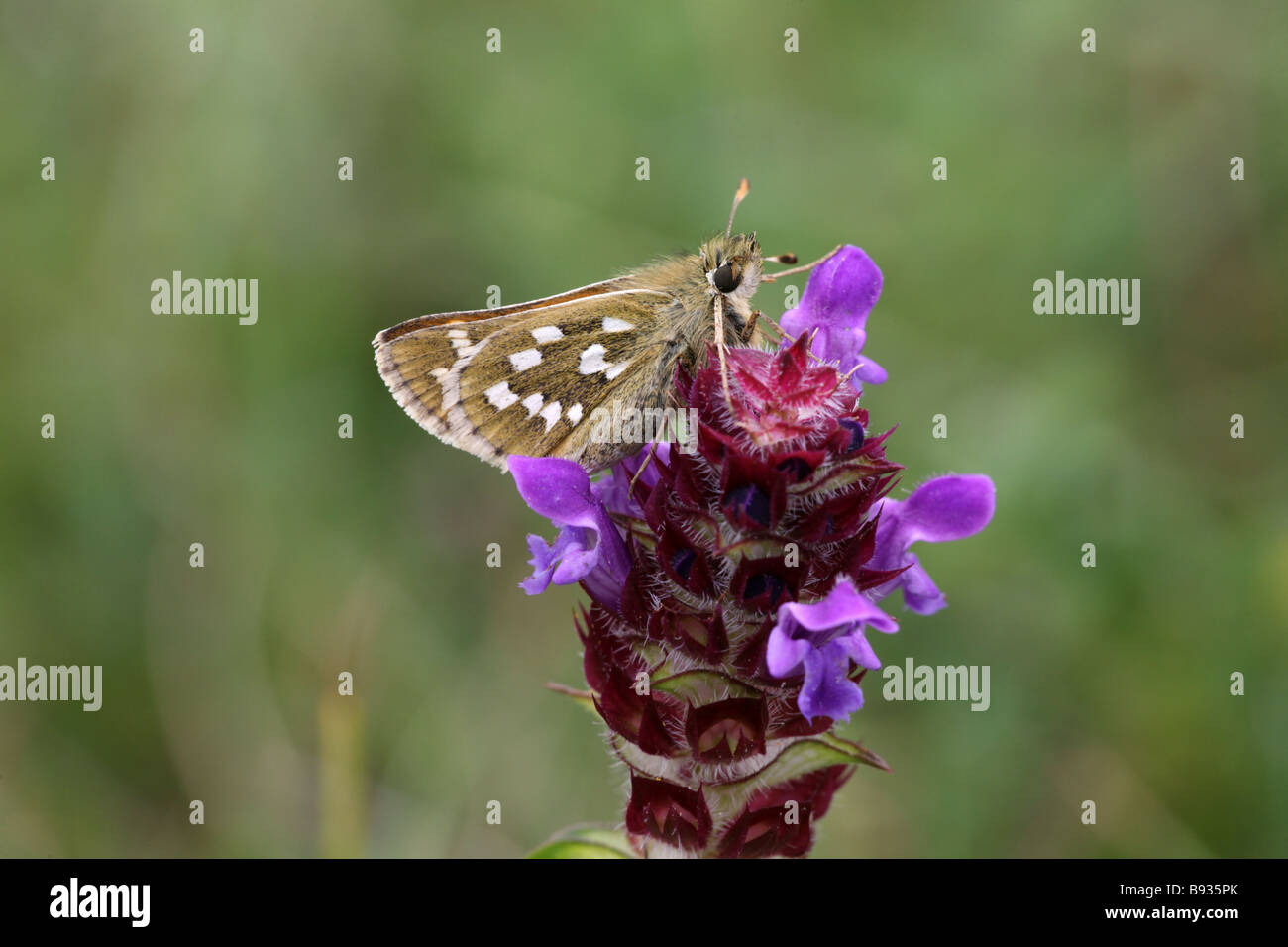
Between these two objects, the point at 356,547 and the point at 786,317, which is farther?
the point at 356,547

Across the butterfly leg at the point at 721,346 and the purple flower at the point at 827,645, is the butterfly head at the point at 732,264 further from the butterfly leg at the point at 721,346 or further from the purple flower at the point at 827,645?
the purple flower at the point at 827,645

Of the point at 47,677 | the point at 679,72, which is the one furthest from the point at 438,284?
the point at 47,677

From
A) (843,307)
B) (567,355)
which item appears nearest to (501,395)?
(567,355)

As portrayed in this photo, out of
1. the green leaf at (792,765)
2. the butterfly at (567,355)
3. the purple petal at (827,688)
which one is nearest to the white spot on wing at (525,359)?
the butterfly at (567,355)

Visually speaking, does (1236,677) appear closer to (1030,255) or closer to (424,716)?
(1030,255)

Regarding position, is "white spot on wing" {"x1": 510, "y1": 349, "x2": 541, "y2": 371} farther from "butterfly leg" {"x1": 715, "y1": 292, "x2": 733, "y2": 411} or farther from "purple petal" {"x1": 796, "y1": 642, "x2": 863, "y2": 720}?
"purple petal" {"x1": 796, "y1": 642, "x2": 863, "y2": 720}

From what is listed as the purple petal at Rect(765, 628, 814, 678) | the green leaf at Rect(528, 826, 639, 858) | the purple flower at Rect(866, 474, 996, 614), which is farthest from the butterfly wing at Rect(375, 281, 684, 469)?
the green leaf at Rect(528, 826, 639, 858)

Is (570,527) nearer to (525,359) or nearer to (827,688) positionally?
(525,359)
